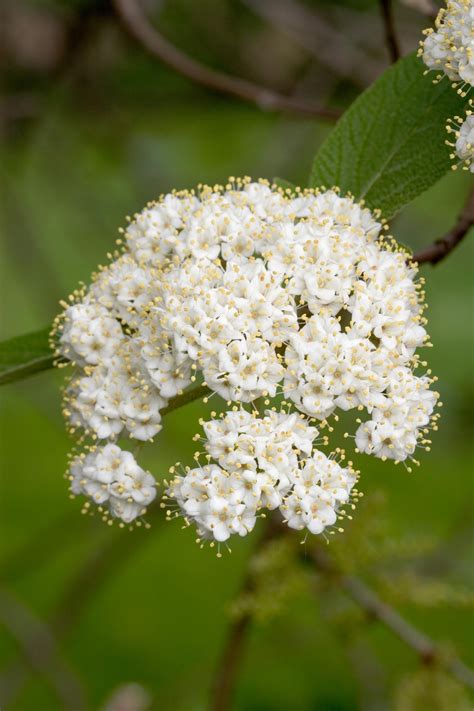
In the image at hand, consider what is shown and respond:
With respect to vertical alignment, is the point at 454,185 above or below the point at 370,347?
above

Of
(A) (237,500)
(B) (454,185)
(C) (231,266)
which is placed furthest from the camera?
(B) (454,185)

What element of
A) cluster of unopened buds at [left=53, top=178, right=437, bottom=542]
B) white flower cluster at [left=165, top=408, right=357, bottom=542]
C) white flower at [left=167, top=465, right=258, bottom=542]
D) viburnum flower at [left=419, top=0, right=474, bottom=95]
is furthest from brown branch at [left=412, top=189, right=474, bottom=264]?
white flower at [left=167, top=465, right=258, bottom=542]

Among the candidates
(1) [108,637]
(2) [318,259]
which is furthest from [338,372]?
(1) [108,637]

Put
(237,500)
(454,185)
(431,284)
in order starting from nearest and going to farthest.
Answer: (237,500), (431,284), (454,185)

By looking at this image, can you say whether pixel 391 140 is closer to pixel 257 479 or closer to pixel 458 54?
pixel 458 54

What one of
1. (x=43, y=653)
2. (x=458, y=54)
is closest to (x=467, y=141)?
(x=458, y=54)

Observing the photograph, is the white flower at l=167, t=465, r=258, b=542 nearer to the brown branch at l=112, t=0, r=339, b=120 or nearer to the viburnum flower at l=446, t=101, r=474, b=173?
the viburnum flower at l=446, t=101, r=474, b=173

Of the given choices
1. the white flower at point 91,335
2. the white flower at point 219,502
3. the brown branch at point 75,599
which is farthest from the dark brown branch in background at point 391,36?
the brown branch at point 75,599

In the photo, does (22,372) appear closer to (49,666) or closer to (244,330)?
(244,330)
